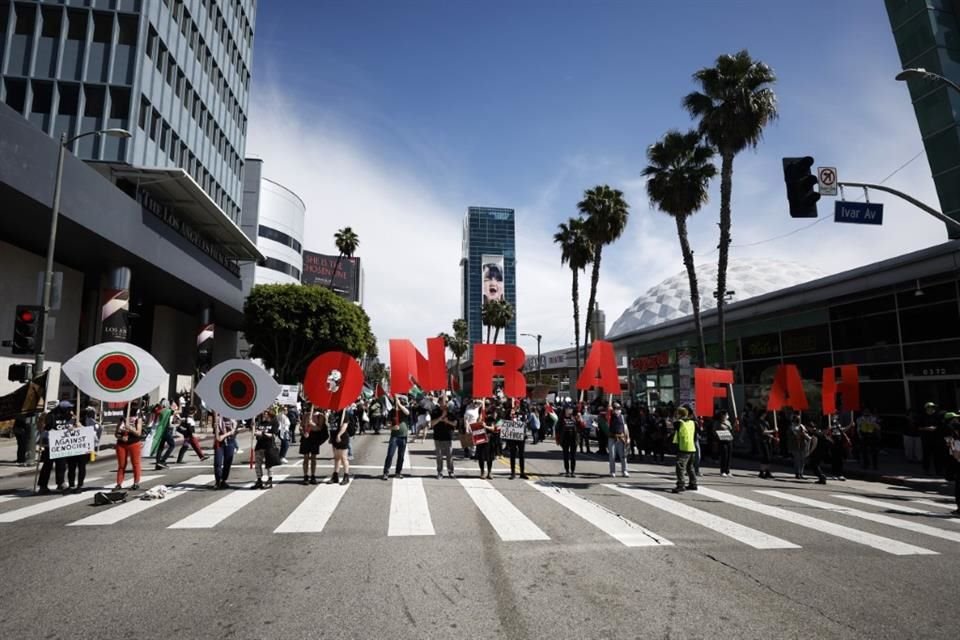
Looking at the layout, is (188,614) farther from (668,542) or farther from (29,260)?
(29,260)

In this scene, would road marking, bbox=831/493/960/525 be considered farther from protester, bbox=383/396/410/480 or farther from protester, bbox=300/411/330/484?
protester, bbox=300/411/330/484

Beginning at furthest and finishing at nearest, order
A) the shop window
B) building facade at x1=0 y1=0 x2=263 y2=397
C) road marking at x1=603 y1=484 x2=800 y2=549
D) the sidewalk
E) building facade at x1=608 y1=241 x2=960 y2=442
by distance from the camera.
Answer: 1. building facade at x1=0 y1=0 x2=263 y2=397
2. building facade at x1=608 y1=241 x2=960 y2=442
3. the shop window
4. the sidewalk
5. road marking at x1=603 y1=484 x2=800 y2=549

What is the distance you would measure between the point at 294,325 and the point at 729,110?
34.1 metres

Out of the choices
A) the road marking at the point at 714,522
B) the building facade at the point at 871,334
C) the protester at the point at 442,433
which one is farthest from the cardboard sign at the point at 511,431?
the building facade at the point at 871,334

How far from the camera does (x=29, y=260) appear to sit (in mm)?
24156

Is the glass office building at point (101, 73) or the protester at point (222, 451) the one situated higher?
the glass office building at point (101, 73)

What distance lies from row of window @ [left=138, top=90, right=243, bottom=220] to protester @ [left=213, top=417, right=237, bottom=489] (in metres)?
25.5

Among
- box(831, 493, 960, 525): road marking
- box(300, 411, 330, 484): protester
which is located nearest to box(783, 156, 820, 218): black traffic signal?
box(831, 493, 960, 525): road marking

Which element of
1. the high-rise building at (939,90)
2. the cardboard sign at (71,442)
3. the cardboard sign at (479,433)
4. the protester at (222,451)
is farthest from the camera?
the high-rise building at (939,90)

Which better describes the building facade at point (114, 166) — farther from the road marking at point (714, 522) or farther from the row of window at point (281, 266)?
the row of window at point (281, 266)

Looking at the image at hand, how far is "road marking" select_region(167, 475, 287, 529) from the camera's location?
7.74 m

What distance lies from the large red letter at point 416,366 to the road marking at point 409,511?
2587 mm

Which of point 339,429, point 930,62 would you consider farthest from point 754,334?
point 339,429

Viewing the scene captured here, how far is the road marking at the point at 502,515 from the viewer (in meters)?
7.30
